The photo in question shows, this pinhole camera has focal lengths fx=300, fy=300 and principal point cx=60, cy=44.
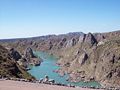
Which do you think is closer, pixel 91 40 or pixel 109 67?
pixel 109 67

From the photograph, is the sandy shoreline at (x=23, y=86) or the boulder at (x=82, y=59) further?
the boulder at (x=82, y=59)

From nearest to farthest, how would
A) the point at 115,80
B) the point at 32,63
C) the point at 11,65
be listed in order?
the point at 11,65, the point at 115,80, the point at 32,63

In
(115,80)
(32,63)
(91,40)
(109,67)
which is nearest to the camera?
(115,80)

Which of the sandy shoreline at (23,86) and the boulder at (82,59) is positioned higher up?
the sandy shoreline at (23,86)

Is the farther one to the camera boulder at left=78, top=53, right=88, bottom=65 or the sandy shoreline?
boulder at left=78, top=53, right=88, bottom=65

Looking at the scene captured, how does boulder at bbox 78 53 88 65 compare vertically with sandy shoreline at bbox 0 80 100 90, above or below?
below

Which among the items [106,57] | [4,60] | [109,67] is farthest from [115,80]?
[4,60]

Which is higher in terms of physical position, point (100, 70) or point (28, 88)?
point (28, 88)

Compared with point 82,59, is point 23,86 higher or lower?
higher

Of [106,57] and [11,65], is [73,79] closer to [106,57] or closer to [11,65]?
[106,57]

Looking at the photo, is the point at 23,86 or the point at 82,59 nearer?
the point at 23,86

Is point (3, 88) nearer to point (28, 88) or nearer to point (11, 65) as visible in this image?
point (28, 88)
